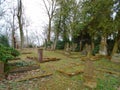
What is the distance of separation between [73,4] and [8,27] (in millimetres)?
22054

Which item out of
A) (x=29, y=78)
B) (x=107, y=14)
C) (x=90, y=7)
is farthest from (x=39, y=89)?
(x=90, y=7)

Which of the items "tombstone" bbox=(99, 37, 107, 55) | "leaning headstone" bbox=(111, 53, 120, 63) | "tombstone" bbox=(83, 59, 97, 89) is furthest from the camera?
"tombstone" bbox=(99, 37, 107, 55)

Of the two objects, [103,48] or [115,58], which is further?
[103,48]

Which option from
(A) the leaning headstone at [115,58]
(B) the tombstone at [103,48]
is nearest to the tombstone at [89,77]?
(A) the leaning headstone at [115,58]

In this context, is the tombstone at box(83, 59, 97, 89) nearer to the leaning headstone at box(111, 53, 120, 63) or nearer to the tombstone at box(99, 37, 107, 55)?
the leaning headstone at box(111, 53, 120, 63)

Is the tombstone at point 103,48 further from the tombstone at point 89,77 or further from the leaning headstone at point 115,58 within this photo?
the tombstone at point 89,77

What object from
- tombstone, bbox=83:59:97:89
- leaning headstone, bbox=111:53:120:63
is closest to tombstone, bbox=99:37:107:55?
leaning headstone, bbox=111:53:120:63

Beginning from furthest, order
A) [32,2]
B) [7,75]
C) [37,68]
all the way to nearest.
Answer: [32,2] < [37,68] < [7,75]

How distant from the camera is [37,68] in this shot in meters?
8.23

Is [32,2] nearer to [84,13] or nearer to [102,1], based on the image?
[84,13]

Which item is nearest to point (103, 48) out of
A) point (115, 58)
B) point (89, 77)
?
point (115, 58)

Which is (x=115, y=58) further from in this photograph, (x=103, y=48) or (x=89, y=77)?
(x=89, y=77)

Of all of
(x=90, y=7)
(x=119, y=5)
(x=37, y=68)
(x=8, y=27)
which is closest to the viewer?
(x=37, y=68)

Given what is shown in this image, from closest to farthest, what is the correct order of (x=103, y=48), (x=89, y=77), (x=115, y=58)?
(x=89, y=77) → (x=115, y=58) → (x=103, y=48)
